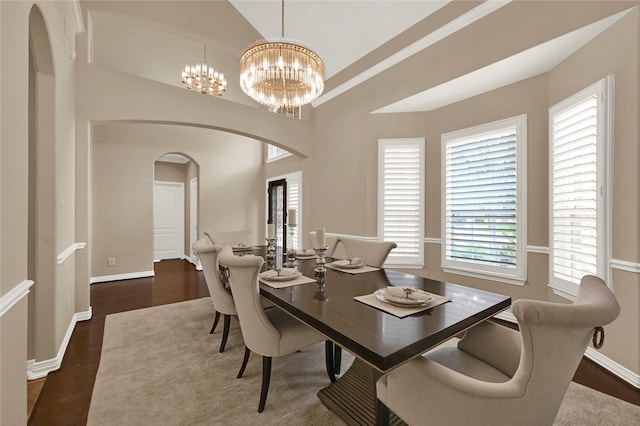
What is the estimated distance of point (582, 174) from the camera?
2.46 meters

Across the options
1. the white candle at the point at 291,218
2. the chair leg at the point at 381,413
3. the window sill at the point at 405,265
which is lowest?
the chair leg at the point at 381,413

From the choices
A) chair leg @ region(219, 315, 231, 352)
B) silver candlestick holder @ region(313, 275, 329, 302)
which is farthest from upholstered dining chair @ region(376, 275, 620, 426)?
chair leg @ region(219, 315, 231, 352)

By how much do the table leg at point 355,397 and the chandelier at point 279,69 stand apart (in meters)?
2.44

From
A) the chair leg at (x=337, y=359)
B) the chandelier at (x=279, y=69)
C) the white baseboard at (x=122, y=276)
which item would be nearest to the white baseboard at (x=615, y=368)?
the chair leg at (x=337, y=359)

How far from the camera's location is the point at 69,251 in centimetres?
287

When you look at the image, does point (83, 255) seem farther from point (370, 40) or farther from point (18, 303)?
point (370, 40)

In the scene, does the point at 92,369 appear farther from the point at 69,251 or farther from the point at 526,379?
the point at 526,379

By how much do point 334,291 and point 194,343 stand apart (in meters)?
1.74

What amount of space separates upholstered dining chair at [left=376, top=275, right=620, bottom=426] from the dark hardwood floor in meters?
1.64

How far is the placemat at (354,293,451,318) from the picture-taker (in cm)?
139

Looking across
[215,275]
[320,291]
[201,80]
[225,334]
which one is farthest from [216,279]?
[201,80]

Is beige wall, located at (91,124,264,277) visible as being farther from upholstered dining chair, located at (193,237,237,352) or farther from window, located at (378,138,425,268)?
upholstered dining chair, located at (193,237,237,352)

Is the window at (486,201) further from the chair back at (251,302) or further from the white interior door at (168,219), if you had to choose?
the white interior door at (168,219)

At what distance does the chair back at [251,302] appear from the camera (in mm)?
1655
